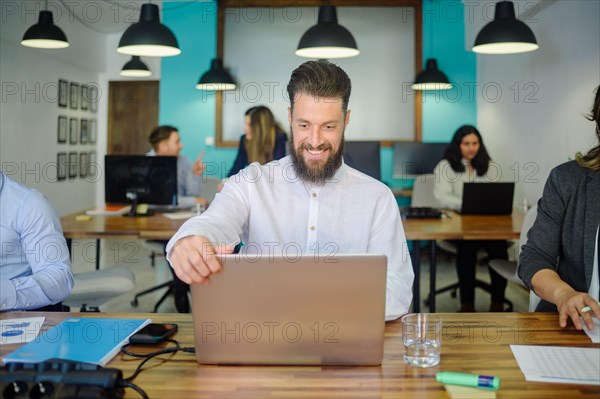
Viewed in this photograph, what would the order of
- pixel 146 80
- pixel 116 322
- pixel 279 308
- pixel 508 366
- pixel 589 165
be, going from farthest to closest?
pixel 146 80 → pixel 589 165 → pixel 116 322 → pixel 508 366 → pixel 279 308

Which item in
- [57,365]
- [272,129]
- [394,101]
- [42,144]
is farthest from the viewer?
[42,144]

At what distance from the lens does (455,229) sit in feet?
12.9

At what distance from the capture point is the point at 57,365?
1233 millimetres

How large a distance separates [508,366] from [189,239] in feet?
2.55

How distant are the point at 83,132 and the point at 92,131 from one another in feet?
1.32

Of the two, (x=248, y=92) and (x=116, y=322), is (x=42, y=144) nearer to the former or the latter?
(x=248, y=92)

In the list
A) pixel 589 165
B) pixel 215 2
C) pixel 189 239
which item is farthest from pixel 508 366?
pixel 215 2

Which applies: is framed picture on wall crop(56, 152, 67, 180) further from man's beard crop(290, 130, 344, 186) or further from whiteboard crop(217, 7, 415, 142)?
man's beard crop(290, 130, 344, 186)

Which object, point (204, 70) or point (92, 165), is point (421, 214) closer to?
point (204, 70)

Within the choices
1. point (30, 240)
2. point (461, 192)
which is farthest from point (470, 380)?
point (461, 192)

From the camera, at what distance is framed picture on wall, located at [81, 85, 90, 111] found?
1015 centimetres

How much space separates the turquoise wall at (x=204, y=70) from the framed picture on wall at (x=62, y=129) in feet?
7.36

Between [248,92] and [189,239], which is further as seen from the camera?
[248,92]

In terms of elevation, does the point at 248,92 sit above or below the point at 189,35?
below
